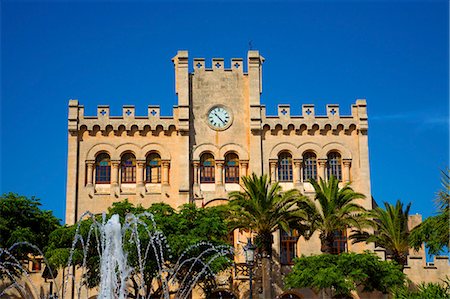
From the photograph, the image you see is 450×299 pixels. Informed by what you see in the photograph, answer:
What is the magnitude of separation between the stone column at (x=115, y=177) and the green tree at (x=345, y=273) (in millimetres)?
12602

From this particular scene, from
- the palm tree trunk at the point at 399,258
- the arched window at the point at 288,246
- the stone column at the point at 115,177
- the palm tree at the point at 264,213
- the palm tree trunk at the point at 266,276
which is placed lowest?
the palm tree trunk at the point at 266,276

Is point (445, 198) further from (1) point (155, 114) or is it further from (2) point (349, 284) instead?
(1) point (155, 114)

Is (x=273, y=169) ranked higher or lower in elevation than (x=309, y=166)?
lower

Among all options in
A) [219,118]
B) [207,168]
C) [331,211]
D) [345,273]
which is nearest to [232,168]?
[207,168]

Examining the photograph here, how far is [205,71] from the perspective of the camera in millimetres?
51000

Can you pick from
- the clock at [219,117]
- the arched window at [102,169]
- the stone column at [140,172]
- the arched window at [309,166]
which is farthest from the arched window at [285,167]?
the arched window at [102,169]

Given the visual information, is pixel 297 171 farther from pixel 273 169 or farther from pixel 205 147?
pixel 205 147

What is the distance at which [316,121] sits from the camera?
1971 inches

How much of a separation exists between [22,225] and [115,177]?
24.6ft

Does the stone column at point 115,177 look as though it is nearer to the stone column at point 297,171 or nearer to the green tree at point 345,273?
the stone column at point 297,171

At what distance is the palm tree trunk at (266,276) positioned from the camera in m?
42.5

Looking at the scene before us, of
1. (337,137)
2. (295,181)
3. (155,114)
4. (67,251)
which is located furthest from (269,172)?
(67,251)

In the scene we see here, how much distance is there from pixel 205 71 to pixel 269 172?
784cm

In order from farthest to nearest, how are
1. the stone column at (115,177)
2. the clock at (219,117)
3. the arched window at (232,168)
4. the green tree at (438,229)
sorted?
the clock at (219,117), the arched window at (232,168), the stone column at (115,177), the green tree at (438,229)
